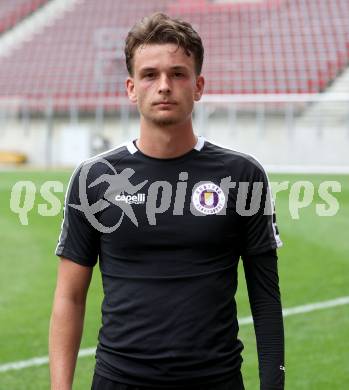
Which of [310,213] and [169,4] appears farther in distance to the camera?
[169,4]

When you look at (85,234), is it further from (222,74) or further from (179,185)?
(222,74)

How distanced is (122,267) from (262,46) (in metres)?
19.9

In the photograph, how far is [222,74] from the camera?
20953 mm

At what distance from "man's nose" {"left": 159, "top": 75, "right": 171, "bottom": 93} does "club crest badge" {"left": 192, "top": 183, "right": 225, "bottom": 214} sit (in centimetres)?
28

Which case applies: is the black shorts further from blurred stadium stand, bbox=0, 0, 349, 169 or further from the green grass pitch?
blurred stadium stand, bbox=0, 0, 349, 169

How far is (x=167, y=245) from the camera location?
2.05 meters

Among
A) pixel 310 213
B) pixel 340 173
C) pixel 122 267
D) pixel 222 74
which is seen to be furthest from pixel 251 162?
pixel 222 74

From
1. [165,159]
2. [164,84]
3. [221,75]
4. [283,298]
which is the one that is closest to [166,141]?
[165,159]

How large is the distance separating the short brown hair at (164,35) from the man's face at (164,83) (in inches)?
0.6

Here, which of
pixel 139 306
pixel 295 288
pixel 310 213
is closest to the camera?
pixel 139 306

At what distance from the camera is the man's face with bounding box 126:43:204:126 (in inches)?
79.7

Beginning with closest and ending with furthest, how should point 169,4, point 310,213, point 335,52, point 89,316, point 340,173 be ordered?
point 89,316
point 310,213
point 340,173
point 335,52
point 169,4
